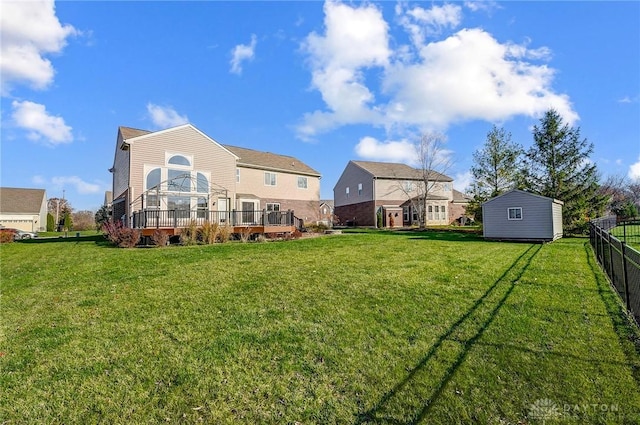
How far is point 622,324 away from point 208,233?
1358 centimetres

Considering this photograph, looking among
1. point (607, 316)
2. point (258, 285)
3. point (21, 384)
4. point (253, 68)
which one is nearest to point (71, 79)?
point (253, 68)

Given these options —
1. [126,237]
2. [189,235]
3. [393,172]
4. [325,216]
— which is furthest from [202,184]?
[393,172]

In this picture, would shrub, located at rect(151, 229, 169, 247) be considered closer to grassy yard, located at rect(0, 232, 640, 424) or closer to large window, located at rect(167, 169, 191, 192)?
large window, located at rect(167, 169, 191, 192)

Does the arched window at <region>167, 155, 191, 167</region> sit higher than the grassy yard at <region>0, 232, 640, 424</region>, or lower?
higher

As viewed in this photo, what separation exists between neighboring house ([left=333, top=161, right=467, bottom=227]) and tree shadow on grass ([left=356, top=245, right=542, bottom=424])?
95.6ft

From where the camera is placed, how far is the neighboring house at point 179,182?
56.7ft

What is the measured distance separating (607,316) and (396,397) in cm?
438

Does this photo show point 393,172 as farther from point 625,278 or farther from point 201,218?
point 625,278

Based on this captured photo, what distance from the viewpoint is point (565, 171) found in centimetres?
2233

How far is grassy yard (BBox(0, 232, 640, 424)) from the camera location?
2.89 meters

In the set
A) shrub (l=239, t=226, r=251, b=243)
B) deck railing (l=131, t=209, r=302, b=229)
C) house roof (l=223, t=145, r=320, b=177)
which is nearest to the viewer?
deck railing (l=131, t=209, r=302, b=229)

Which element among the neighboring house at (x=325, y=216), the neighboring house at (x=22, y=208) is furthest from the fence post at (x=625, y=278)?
the neighboring house at (x=22, y=208)

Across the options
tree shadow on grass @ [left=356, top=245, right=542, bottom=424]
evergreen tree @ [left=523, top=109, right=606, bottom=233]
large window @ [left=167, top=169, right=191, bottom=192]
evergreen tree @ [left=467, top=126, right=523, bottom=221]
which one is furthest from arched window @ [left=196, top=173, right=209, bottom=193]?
evergreen tree @ [left=523, top=109, right=606, bottom=233]

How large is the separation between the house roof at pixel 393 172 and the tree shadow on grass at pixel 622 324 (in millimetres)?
28574
